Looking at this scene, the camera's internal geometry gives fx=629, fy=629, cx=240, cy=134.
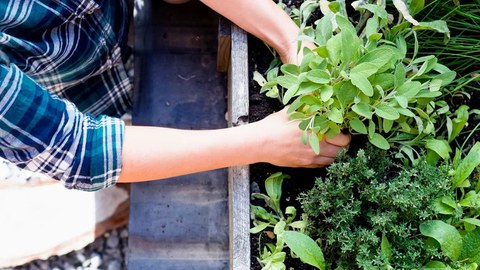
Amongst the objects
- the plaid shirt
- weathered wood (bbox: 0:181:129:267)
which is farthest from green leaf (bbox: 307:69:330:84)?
weathered wood (bbox: 0:181:129:267)

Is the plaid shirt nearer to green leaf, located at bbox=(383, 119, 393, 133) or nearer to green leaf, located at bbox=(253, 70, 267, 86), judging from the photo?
green leaf, located at bbox=(253, 70, 267, 86)

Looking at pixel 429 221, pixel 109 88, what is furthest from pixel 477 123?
pixel 109 88

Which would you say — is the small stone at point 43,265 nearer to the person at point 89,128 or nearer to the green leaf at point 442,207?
the person at point 89,128

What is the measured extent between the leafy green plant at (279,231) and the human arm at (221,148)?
0.05 m

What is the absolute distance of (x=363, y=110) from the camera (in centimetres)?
86

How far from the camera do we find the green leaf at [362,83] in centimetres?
82

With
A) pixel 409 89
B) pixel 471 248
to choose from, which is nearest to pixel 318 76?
pixel 409 89

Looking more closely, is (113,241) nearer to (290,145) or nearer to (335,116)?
(290,145)

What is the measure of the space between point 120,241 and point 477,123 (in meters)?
0.87

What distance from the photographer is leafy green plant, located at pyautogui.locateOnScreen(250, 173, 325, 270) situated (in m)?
0.91

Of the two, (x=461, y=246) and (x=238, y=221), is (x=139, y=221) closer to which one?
(x=238, y=221)

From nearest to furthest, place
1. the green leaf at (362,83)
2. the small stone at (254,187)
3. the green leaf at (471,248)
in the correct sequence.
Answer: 1. the green leaf at (362,83)
2. the green leaf at (471,248)
3. the small stone at (254,187)

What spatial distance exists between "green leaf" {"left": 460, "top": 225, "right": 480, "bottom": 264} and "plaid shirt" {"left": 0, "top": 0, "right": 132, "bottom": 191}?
53 cm

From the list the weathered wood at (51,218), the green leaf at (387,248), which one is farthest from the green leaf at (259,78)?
the weathered wood at (51,218)
